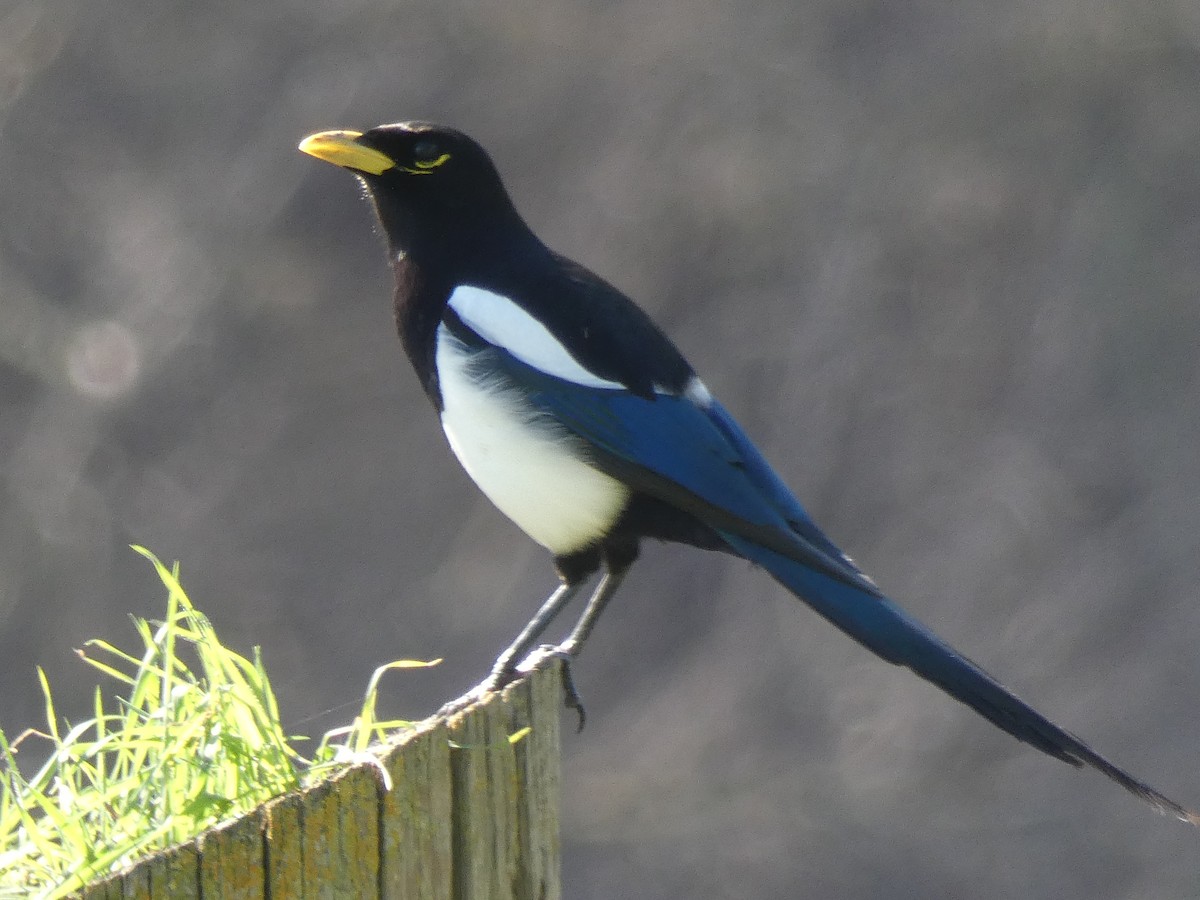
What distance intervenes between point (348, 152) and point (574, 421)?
1.84 feet

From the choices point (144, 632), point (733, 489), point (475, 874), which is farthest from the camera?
point (733, 489)

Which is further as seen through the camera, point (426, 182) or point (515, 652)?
point (426, 182)

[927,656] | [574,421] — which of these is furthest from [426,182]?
[927,656]

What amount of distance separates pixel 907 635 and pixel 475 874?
2.78 feet

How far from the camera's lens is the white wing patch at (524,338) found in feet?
7.72

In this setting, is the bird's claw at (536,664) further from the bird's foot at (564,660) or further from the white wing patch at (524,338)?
the white wing patch at (524,338)

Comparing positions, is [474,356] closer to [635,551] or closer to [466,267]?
[466,267]

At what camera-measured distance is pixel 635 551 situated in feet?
7.97

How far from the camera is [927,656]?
6.78 ft

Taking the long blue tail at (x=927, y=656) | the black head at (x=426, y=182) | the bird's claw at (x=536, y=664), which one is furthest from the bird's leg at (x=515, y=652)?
the black head at (x=426, y=182)

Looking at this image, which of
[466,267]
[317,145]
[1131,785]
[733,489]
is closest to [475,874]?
[1131,785]

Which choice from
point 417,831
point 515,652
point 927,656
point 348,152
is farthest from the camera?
point 348,152

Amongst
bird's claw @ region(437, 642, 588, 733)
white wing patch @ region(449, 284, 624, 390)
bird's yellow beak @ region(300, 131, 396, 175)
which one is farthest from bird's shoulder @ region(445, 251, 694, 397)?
bird's claw @ region(437, 642, 588, 733)

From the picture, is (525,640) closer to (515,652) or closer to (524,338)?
(515,652)
